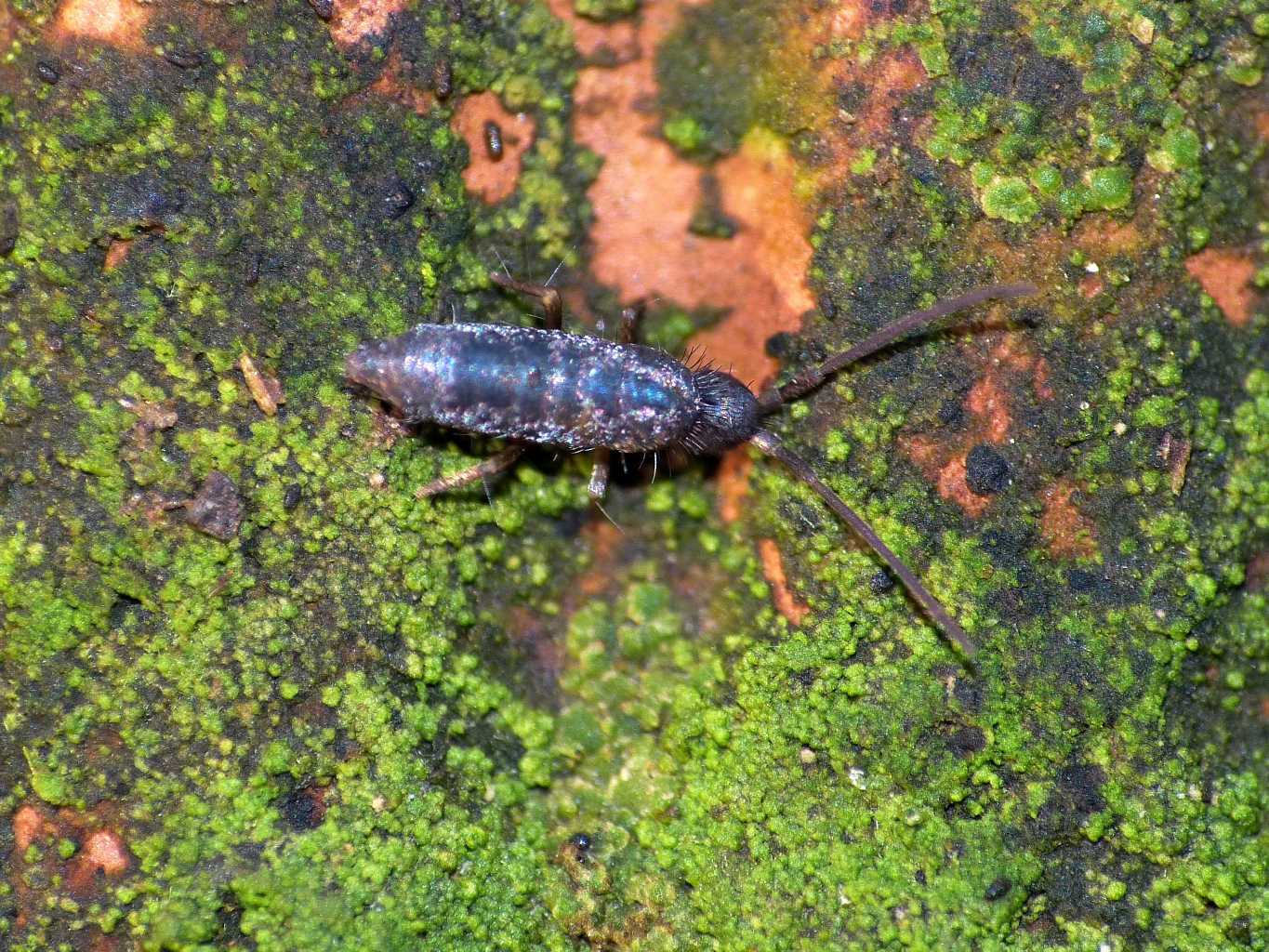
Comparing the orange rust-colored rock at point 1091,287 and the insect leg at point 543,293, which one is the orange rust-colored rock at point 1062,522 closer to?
the orange rust-colored rock at point 1091,287

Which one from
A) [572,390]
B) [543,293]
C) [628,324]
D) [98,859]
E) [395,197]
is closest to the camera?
[98,859]

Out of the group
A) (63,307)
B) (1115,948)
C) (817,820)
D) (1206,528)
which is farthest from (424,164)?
(1115,948)

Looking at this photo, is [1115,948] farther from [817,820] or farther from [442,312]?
[442,312]

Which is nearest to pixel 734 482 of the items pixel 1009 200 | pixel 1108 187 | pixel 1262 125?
pixel 1009 200

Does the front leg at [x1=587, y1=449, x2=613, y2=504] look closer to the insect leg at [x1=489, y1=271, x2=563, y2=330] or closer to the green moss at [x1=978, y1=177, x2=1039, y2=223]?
the insect leg at [x1=489, y1=271, x2=563, y2=330]

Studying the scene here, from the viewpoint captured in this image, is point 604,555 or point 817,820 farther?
point 604,555

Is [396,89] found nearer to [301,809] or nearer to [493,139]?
[493,139]
